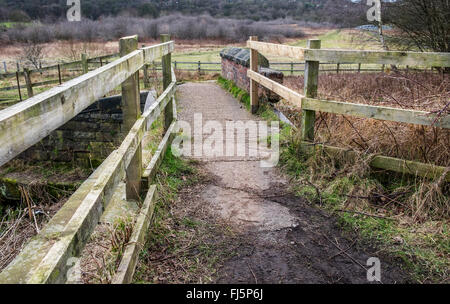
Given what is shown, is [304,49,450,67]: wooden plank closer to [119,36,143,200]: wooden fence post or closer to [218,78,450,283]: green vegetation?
[218,78,450,283]: green vegetation

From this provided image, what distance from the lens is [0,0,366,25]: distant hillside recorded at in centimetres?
7788

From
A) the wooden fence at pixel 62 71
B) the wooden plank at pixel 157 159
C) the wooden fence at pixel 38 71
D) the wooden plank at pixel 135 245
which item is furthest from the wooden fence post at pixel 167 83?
the wooden fence at pixel 38 71

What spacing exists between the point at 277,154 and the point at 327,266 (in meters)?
2.58

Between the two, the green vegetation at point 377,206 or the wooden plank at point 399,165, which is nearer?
the green vegetation at point 377,206

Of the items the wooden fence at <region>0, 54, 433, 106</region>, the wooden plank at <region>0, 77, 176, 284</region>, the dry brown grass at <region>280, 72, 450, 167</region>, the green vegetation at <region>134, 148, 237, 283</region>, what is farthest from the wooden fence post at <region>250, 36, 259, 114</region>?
the wooden plank at <region>0, 77, 176, 284</region>

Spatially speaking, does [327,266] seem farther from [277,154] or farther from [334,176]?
[277,154]

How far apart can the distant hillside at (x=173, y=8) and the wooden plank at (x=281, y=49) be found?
69982 mm

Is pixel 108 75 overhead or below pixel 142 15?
below

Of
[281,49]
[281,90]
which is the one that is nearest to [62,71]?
[281,49]

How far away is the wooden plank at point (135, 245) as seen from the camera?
234cm

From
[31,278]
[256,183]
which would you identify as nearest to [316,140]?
[256,183]

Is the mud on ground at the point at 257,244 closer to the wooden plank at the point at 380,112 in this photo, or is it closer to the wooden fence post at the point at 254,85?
the wooden plank at the point at 380,112

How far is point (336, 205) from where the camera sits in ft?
12.6

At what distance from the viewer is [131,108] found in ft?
11.3
